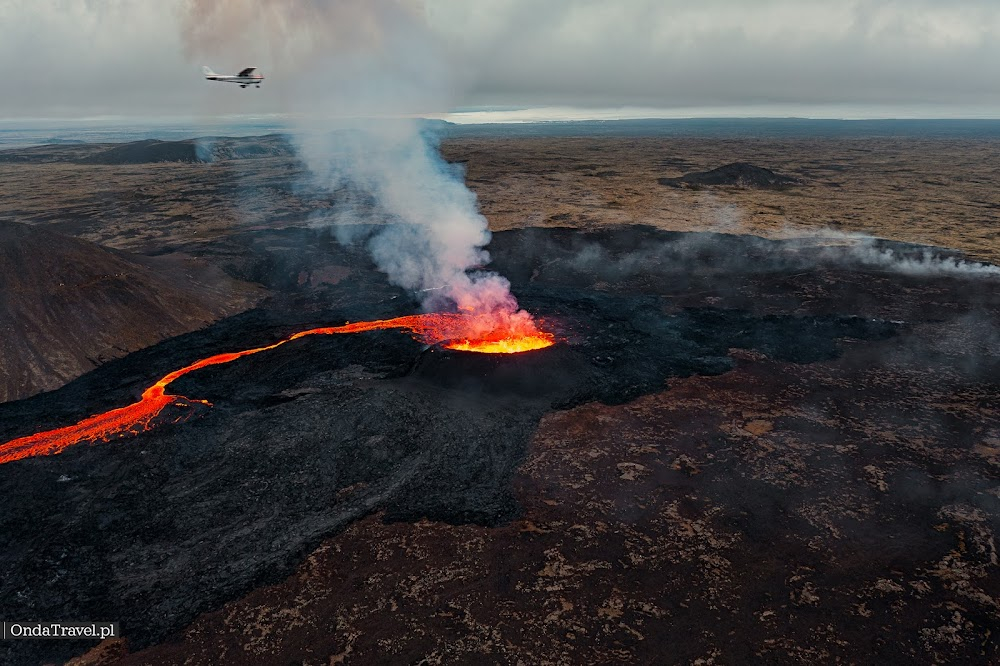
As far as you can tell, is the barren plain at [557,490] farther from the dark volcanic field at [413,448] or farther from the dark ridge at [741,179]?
the dark ridge at [741,179]

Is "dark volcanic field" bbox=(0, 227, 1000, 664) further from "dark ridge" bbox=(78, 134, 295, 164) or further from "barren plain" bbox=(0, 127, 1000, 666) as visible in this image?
"dark ridge" bbox=(78, 134, 295, 164)

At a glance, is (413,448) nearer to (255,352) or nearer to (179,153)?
(255,352)

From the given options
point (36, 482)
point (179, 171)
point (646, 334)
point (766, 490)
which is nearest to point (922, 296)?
point (646, 334)

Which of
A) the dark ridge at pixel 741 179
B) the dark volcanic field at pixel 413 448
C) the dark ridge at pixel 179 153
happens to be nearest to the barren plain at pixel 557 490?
the dark volcanic field at pixel 413 448

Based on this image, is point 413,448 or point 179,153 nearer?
point 413,448

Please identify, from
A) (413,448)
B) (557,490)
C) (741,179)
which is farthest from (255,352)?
(741,179)
